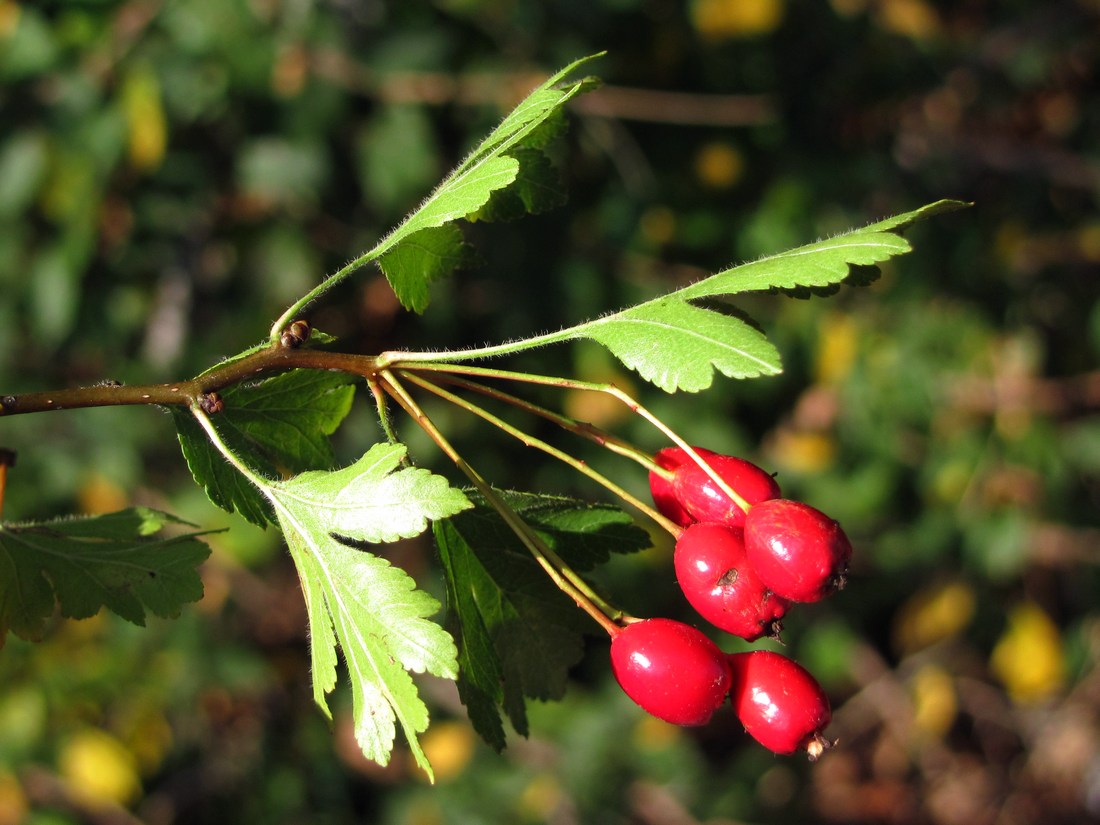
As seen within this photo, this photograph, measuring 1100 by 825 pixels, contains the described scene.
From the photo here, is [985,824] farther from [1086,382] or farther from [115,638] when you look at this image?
[115,638]

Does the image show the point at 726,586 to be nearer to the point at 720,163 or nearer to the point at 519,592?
the point at 519,592

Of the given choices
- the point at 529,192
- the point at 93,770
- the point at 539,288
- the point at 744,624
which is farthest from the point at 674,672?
the point at 93,770

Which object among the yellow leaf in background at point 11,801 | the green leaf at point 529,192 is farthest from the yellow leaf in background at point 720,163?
the yellow leaf in background at point 11,801

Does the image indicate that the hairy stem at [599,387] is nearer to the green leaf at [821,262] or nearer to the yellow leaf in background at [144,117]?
the green leaf at [821,262]

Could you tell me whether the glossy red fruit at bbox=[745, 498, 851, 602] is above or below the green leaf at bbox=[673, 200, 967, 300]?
below

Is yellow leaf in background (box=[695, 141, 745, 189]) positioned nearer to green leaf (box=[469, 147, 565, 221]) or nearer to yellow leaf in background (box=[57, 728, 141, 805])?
green leaf (box=[469, 147, 565, 221])

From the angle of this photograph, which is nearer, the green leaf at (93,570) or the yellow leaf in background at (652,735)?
the green leaf at (93,570)

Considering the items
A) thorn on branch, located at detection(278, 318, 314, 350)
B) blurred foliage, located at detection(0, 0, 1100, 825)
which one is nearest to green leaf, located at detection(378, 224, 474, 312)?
thorn on branch, located at detection(278, 318, 314, 350)
